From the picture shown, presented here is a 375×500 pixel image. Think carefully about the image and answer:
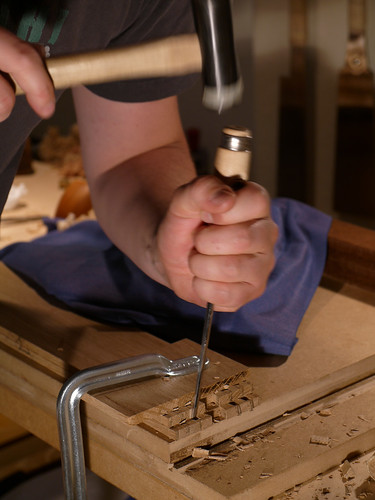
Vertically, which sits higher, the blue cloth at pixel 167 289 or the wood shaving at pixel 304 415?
the blue cloth at pixel 167 289

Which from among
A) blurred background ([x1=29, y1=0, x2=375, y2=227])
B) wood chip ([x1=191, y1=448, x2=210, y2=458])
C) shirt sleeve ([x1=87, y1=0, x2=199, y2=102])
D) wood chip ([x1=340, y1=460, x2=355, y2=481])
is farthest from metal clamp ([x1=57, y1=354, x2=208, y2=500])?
blurred background ([x1=29, y1=0, x2=375, y2=227])

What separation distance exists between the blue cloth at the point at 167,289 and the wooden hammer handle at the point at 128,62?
40 centimetres

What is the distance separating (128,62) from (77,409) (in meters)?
0.39

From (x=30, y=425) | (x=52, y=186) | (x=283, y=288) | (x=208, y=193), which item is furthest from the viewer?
(x=52, y=186)

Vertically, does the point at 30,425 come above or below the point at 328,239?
below

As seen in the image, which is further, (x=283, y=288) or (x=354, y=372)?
(x=283, y=288)

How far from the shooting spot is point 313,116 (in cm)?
305

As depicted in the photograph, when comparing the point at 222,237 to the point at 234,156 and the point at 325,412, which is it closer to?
the point at 234,156

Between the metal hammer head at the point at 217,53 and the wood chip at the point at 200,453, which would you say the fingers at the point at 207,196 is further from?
the wood chip at the point at 200,453

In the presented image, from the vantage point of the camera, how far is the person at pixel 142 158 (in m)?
0.73

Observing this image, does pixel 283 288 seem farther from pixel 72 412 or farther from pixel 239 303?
pixel 72 412

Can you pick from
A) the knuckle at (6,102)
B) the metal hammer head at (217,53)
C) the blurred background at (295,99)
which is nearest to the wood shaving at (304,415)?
the metal hammer head at (217,53)

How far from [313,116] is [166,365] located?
2.37 metres

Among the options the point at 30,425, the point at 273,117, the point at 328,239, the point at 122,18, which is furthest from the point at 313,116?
the point at 30,425
